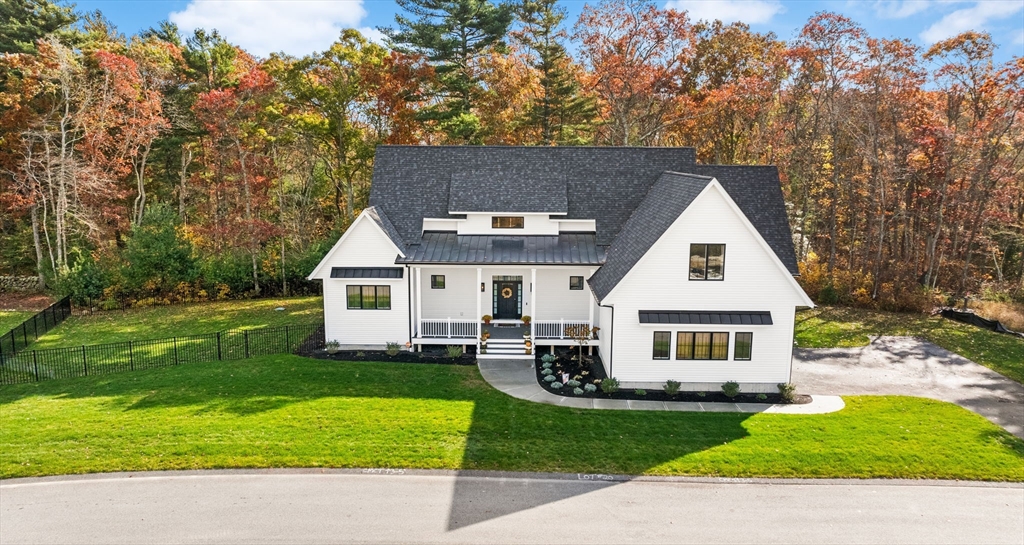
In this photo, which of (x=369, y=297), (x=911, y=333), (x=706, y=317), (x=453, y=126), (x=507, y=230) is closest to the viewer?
(x=706, y=317)

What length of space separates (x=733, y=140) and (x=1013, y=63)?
16.1 m

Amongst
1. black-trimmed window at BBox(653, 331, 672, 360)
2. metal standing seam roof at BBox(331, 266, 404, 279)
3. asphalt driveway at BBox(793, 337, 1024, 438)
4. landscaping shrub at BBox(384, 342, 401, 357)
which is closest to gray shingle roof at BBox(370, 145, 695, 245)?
metal standing seam roof at BBox(331, 266, 404, 279)

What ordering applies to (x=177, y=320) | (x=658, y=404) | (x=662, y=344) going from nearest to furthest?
1. (x=658, y=404)
2. (x=662, y=344)
3. (x=177, y=320)

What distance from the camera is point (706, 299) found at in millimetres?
19422

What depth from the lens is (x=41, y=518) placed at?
12.2 m

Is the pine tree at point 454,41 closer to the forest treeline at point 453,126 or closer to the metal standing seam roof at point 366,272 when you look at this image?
the forest treeline at point 453,126

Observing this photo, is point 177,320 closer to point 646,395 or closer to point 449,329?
point 449,329

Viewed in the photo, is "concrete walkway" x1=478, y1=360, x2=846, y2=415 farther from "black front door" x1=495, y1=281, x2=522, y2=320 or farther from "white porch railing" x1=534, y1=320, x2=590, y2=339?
"black front door" x1=495, y1=281, x2=522, y2=320

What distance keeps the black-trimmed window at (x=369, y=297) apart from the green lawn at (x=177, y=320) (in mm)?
6495

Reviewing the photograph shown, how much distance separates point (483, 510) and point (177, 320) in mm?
23782

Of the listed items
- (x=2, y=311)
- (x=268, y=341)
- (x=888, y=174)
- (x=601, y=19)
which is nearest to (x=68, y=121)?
Result: (x=2, y=311)

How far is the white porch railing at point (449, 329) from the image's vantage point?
77.3 ft

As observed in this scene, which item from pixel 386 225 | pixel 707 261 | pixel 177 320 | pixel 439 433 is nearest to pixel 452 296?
pixel 386 225

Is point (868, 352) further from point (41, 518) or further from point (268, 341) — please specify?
point (41, 518)
